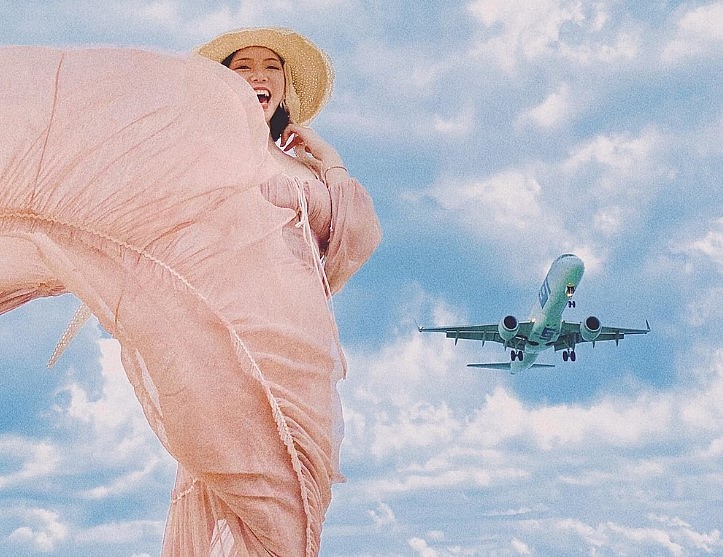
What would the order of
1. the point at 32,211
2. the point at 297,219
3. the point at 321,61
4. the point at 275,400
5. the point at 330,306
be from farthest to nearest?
the point at 321,61, the point at 297,219, the point at 330,306, the point at 275,400, the point at 32,211

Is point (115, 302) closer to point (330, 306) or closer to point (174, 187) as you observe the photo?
point (174, 187)

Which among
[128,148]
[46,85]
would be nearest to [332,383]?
[128,148]

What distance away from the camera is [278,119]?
2143 millimetres

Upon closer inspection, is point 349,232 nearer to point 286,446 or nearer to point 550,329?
point 286,446

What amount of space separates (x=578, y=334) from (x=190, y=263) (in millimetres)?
16020

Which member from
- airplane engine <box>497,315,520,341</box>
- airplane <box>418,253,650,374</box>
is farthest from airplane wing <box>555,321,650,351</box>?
airplane engine <box>497,315,520,341</box>

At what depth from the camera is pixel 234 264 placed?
1.44 metres

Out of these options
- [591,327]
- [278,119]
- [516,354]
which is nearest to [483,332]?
[516,354]

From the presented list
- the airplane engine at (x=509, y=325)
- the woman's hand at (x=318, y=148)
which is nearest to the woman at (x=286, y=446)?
the woman's hand at (x=318, y=148)

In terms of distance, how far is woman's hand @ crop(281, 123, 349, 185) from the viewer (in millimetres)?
1972

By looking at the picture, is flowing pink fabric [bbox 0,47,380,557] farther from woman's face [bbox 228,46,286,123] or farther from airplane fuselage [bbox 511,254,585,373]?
airplane fuselage [bbox 511,254,585,373]

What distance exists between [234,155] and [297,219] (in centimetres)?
36

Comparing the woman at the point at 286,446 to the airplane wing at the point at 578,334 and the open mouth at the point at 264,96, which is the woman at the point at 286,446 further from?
the airplane wing at the point at 578,334

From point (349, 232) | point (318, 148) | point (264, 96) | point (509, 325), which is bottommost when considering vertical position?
point (349, 232)
